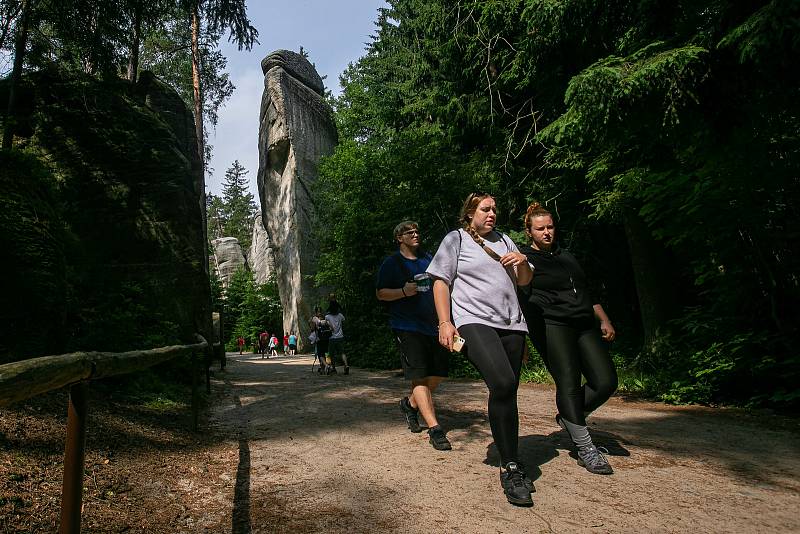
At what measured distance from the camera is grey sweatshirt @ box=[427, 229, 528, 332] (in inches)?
133

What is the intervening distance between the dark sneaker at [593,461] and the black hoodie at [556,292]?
89 cm

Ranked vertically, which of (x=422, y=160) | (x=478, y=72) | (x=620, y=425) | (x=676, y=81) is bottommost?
(x=620, y=425)

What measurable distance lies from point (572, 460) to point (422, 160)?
1214cm

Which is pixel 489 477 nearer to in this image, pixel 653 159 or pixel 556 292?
pixel 556 292

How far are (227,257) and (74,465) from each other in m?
63.4

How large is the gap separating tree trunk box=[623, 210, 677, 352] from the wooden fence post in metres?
9.17

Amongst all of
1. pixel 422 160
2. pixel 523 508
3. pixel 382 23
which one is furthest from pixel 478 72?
pixel 382 23

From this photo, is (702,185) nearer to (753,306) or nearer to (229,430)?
(753,306)

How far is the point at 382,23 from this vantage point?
24547 mm

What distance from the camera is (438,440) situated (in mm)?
4188

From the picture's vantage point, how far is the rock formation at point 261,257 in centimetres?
5397

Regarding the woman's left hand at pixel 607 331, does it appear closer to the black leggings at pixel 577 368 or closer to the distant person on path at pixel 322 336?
the black leggings at pixel 577 368

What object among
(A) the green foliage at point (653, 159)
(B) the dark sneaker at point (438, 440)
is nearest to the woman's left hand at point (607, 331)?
(B) the dark sneaker at point (438, 440)

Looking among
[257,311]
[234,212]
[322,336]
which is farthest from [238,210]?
[322,336]
